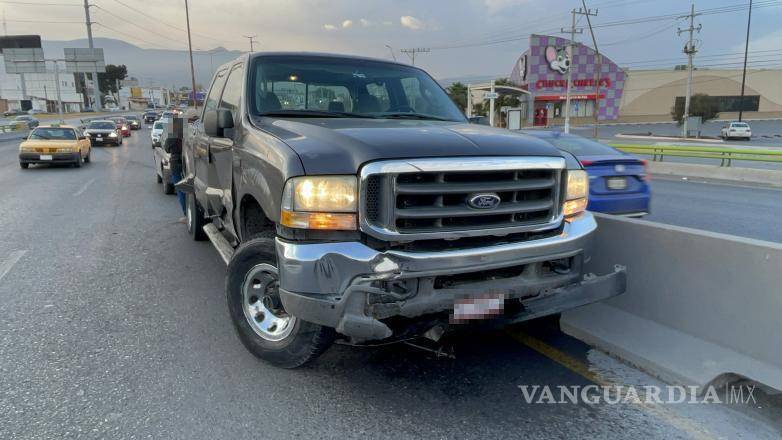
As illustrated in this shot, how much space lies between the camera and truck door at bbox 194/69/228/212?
562cm

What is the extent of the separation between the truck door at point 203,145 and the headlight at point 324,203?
267cm

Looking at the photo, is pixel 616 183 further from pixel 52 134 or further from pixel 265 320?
pixel 52 134

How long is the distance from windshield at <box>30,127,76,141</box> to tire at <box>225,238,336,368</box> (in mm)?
19119

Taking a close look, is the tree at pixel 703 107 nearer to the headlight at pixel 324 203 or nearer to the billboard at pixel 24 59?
the headlight at pixel 324 203

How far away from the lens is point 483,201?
3275mm

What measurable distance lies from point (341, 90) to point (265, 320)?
2.10 meters

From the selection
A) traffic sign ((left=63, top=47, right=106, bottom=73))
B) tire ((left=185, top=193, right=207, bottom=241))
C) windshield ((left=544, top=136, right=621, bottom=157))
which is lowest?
tire ((left=185, top=193, right=207, bottom=241))

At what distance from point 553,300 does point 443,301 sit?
800 millimetres

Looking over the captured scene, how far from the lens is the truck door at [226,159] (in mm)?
4559

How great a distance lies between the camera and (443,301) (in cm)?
309

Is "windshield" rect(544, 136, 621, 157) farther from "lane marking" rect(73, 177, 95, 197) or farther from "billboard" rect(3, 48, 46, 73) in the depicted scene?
"billboard" rect(3, 48, 46, 73)

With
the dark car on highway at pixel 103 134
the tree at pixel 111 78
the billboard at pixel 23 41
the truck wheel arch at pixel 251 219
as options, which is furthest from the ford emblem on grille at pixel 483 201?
the tree at pixel 111 78

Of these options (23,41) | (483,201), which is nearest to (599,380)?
(483,201)

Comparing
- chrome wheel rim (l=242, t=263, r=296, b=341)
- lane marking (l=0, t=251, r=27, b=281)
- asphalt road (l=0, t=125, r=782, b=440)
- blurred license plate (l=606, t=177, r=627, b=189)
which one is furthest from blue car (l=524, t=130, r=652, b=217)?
lane marking (l=0, t=251, r=27, b=281)
